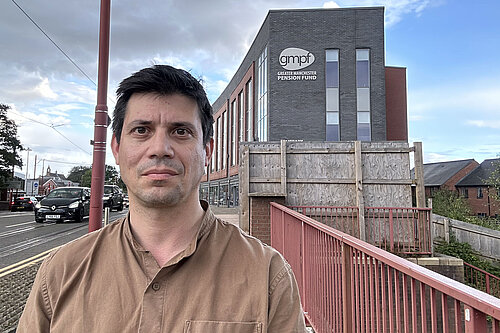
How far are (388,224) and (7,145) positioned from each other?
38370mm

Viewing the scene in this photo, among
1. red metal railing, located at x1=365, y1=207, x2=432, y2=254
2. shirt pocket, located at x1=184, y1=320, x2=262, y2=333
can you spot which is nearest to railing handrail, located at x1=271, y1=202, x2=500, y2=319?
shirt pocket, located at x1=184, y1=320, x2=262, y2=333

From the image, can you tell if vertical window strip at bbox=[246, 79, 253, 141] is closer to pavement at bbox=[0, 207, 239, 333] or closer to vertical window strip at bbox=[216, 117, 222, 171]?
vertical window strip at bbox=[216, 117, 222, 171]

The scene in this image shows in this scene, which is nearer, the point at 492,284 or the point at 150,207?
the point at 150,207

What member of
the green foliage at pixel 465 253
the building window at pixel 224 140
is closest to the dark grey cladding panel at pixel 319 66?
the green foliage at pixel 465 253

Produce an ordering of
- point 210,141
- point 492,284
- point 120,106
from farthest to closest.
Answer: point 492,284 < point 210,141 < point 120,106

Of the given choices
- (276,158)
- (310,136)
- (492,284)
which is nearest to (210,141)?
(276,158)

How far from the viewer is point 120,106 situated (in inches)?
61.6

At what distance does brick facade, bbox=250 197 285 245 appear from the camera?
25.3 ft

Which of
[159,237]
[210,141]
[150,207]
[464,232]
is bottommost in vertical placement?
[464,232]

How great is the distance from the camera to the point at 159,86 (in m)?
1.50

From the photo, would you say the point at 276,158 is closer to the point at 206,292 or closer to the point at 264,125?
the point at 206,292

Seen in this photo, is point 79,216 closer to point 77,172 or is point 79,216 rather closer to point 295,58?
point 295,58


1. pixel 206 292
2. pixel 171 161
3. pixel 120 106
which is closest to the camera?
pixel 206 292

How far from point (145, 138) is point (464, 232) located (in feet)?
55.3
